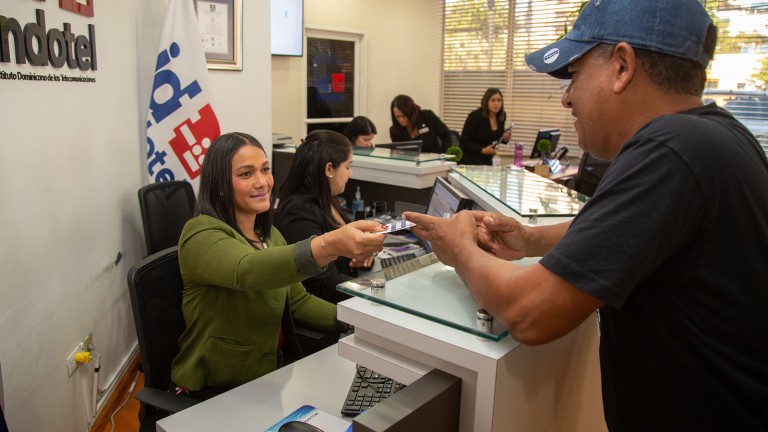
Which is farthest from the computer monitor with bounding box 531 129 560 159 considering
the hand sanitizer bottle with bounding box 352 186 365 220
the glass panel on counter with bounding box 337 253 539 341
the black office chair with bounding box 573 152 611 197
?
the glass panel on counter with bounding box 337 253 539 341

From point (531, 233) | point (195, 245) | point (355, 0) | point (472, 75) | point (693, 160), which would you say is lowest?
point (195, 245)

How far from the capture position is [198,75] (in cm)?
329

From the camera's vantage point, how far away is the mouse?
1161 mm

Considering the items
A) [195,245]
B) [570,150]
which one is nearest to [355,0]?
[570,150]

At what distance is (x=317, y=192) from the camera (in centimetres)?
270

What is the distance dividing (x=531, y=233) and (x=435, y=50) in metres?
6.96

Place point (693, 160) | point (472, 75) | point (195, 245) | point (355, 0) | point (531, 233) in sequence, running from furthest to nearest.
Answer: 1. point (472, 75)
2. point (355, 0)
3. point (195, 245)
4. point (531, 233)
5. point (693, 160)

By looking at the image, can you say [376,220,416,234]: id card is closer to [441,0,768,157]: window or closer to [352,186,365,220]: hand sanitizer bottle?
[352,186,365,220]: hand sanitizer bottle

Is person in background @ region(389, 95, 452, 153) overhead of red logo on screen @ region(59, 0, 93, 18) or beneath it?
beneath

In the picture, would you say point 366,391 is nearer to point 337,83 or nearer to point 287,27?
point 287,27

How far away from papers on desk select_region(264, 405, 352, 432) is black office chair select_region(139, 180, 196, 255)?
5.86 ft

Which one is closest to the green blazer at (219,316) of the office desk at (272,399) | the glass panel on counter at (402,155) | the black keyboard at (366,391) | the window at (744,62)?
the office desk at (272,399)

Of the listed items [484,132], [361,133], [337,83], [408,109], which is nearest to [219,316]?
[361,133]

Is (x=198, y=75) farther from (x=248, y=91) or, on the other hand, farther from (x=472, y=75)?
(x=472, y=75)
